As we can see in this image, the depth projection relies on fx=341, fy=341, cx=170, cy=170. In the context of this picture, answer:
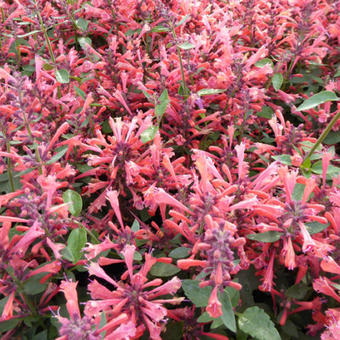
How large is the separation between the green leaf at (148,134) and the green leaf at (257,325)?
40.0 inches

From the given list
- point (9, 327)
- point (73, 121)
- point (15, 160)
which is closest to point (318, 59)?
point (73, 121)

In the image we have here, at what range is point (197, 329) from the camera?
168 cm

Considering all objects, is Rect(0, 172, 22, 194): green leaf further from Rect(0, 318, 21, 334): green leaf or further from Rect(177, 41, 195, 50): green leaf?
Rect(177, 41, 195, 50): green leaf

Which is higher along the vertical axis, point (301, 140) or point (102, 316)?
point (301, 140)

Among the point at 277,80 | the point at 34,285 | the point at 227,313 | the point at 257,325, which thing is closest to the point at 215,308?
the point at 227,313

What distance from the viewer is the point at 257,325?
1497 mm

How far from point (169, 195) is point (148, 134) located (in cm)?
45

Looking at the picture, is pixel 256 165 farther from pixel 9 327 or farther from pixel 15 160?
pixel 9 327

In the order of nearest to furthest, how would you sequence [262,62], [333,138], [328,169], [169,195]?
[169,195] → [328,169] → [333,138] → [262,62]

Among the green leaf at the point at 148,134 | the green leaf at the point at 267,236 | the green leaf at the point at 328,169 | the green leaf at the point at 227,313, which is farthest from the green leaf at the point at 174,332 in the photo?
the green leaf at the point at 328,169

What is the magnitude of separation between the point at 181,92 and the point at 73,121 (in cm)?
77

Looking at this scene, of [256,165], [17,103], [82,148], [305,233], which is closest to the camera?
[305,233]

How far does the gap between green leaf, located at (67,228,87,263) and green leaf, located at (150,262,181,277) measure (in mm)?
352

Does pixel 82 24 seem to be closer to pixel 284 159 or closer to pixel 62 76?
pixel 62 76
